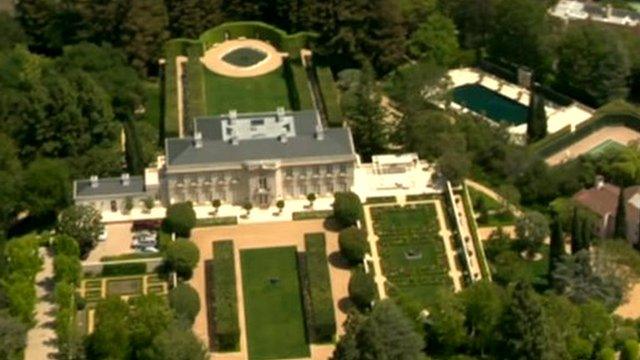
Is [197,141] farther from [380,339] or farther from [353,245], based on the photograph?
[380,339]

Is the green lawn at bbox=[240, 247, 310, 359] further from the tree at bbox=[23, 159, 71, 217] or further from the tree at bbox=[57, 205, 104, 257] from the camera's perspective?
the tree at bbox=[23, 159, 71, 217]

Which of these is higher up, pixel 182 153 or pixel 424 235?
pixel 182 153

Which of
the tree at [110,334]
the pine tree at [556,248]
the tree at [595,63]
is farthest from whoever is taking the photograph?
the tree at [595,63]

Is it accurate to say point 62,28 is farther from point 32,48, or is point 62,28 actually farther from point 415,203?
point 415,203

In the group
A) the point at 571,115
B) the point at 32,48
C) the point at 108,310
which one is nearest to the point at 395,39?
the point at 571,115

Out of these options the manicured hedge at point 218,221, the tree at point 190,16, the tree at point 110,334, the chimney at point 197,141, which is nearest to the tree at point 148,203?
the manicured hedge at point 218,221

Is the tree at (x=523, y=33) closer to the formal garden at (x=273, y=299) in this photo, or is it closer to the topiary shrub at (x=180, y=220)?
the formal garden at (x=273, y=299)

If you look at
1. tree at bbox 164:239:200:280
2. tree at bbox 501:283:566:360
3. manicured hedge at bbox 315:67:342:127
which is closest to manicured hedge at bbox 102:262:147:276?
tree at bbox 164:239:200:280
